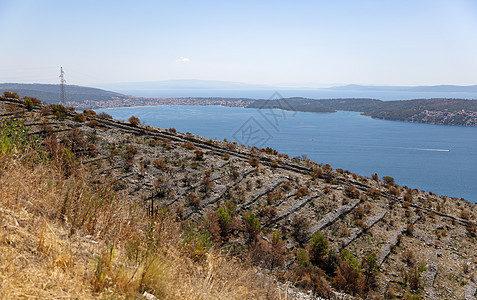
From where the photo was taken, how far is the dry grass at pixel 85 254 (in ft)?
6.32

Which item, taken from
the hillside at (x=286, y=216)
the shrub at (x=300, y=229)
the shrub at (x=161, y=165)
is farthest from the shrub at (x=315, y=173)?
the shrub at (x=161, y=165)

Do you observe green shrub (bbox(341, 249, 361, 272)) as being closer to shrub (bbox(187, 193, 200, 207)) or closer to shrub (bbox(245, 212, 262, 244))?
shrub (bbox(245, 212, 262, 244))

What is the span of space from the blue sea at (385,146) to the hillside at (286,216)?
20538mm

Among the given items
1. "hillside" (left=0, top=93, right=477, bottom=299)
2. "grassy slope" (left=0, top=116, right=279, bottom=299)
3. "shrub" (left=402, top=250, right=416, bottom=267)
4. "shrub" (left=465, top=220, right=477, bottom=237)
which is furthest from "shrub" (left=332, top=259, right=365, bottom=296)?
"shrub" (left=465, top=220, right=477, bottom=237)

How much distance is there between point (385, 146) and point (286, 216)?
75.9 metres

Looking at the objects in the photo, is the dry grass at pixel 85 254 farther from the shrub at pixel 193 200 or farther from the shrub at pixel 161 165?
→ the shrub at pixel 161 165

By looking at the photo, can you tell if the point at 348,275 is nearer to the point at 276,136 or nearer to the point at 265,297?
the point at 265,297

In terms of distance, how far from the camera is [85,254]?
238cm

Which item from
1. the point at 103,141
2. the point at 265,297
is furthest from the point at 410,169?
the point at 265,297

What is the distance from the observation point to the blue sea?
53.4 meters

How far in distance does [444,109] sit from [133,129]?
13459 cm

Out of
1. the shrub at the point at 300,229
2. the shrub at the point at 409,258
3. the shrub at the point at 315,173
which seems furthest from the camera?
the shrub at the point at 315,173

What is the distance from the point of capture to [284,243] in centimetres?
1071

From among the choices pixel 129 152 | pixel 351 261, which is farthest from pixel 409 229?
pixel 129 152
